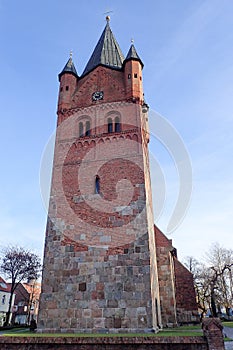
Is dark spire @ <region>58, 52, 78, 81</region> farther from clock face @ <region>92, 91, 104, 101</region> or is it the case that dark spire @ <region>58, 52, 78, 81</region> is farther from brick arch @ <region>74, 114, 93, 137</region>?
brick arch @ <region>74, 114, 93, 137</region>

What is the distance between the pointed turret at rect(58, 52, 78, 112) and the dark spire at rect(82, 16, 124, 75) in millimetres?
1246

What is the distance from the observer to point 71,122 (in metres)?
20.3

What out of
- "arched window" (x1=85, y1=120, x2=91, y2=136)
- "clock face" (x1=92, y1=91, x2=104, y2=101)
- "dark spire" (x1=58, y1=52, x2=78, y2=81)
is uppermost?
"dark spire" (x1=58, y1=52, x2=78, y2=81)

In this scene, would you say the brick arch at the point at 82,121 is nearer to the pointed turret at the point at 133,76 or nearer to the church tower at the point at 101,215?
the church tower at the point at 101,215

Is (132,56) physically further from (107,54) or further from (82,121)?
(82,121)

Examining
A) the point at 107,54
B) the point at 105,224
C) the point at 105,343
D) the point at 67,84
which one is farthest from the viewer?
the point at 107,54

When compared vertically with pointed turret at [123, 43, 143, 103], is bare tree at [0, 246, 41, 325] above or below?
below

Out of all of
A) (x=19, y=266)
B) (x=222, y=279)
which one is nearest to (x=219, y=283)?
(x=222, y=279)

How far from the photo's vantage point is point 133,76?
21156 mm

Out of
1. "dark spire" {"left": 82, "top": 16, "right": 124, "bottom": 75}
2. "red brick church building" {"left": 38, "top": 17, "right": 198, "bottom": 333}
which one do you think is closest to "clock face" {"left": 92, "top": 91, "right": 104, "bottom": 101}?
"red brick church building" {"left": 38, "top": 17, "right": 198, "bottom": 333}

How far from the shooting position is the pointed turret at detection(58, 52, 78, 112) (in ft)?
70.3

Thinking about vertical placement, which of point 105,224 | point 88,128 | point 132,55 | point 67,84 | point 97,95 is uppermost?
point 132,55

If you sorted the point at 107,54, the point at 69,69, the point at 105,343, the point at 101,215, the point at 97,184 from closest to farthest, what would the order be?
1. the point at 105,343
2. the point at 101,215
3. the point at 97,184
4. the point at 69,69
5. the point at 107,54

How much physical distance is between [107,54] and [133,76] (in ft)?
17.6
